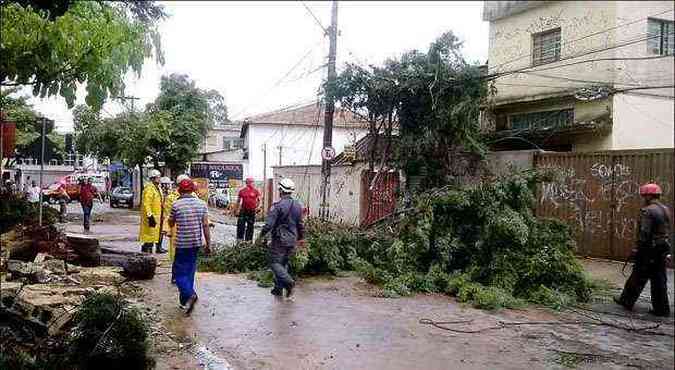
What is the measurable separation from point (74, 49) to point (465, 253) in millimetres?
6437

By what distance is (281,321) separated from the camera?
686 centimetres

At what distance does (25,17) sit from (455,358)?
520cm

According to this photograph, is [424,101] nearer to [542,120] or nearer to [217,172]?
[542,120]

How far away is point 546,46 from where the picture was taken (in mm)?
11031

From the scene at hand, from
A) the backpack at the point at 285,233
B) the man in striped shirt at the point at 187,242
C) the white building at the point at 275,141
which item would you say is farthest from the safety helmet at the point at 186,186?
the white building at the point at 275,141

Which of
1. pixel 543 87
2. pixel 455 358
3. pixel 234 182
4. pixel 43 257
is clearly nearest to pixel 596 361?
pixel 455 358

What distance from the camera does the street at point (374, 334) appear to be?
18.0 ft

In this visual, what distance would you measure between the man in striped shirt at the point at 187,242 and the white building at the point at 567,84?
4434 millimetres

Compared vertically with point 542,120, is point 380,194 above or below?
below

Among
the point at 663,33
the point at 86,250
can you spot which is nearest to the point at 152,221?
the point at 86,250

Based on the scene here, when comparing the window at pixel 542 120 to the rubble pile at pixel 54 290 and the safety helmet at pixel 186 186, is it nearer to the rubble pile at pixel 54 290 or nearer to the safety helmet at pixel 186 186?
the safety helmet at pixel 186 186

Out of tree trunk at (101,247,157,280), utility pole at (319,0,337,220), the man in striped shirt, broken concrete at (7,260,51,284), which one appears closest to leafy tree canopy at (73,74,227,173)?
utility pole at (319,0,337,220)

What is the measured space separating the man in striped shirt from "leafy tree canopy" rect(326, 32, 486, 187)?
339 inches

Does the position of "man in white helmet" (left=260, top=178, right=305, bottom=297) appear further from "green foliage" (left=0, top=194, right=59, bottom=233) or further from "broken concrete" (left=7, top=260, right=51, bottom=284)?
"green foliage" (left=0, top=194, right=59, bottom=233)
